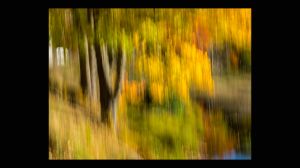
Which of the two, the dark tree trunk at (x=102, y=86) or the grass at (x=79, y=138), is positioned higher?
the dark tree trunk at (x=102, y=86)

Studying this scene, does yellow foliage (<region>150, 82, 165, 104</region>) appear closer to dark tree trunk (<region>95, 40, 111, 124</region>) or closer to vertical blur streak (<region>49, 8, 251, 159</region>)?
vertical blur streak (<region>49, 8, 251, 159</region>)

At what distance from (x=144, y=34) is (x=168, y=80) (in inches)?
Answer: 14.2

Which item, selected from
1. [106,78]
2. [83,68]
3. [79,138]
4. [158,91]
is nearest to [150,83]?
[158,91]

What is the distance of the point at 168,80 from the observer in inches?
135

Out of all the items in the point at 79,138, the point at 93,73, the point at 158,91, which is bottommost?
the point at 79,138

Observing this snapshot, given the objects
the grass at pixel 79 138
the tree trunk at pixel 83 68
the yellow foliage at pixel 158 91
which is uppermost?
the tree trunk at pixel 83 68

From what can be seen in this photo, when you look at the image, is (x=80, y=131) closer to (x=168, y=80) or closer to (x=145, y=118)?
(x=145, y=118)

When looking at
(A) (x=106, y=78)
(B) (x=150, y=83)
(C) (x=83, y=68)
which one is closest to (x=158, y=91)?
(B) (x=150, y=83)

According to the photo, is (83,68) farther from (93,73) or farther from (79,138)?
(79,138)

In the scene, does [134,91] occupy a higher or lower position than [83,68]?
lower

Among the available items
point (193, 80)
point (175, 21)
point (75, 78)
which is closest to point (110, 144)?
point (75, 78)

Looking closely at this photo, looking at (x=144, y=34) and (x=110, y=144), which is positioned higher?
(x=144, y=34)

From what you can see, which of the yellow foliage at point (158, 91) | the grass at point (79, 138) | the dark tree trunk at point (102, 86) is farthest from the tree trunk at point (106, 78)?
the yellow foliage at point (158, 91)

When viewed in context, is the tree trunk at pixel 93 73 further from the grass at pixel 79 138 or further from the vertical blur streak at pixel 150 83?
the grass at pixel 79 138
